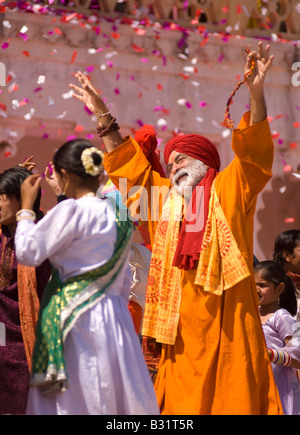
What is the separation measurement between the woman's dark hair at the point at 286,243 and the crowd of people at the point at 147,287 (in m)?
0.87

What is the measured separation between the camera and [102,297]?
4.24 meters

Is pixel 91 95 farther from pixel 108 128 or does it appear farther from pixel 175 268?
pixel 175 268

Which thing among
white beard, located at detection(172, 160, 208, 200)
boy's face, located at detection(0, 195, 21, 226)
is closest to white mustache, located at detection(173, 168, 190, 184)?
white beard, located at detection(172, 160, 208, 200)

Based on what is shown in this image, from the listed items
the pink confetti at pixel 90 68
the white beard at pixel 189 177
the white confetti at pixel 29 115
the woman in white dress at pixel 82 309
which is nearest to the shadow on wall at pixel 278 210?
the pink confetti at pixel 90 68

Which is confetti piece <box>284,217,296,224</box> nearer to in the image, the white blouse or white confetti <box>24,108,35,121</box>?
white confetti <box>24,108,35,121</box>

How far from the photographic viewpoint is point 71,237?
4160 millimetres

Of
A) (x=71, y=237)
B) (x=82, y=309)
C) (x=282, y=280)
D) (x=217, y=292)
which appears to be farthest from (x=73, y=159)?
(x=282, y=280)

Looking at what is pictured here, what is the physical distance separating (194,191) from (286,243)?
201 cm
